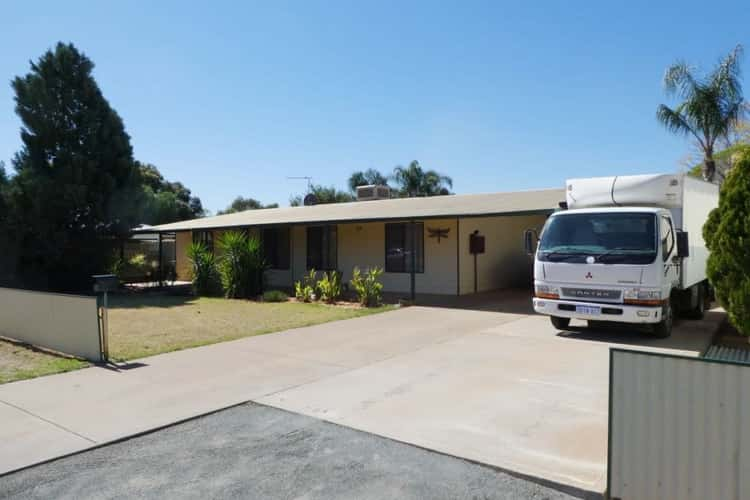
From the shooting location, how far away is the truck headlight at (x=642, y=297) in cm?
788

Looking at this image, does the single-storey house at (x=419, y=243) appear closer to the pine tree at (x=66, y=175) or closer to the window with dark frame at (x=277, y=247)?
the window with dark frame at (x=277, y=247)

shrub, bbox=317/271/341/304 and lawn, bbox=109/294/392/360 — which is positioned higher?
shrub, bbox=317/271/341/304

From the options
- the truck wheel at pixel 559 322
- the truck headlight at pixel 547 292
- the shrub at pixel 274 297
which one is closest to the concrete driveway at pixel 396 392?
the truck wheel at pixel 559 322

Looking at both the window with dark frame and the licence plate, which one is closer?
the licence plate

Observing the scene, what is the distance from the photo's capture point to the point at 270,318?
466 inches

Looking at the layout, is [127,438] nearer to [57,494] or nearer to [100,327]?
[57,494]

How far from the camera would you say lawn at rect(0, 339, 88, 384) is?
6.87 meters

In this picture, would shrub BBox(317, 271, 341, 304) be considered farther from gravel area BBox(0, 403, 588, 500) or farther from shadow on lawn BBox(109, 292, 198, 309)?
gravel area BBox(0, 403, 588, 500)

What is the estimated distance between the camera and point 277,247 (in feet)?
65.2

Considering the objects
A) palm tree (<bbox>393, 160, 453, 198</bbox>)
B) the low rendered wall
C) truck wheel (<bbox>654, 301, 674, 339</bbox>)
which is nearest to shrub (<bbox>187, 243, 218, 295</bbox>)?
the low rendered wall

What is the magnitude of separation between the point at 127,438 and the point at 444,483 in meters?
2.76

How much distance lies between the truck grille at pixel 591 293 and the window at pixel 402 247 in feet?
25.2

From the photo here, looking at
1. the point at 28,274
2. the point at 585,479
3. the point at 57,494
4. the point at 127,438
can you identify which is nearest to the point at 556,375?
the point at 585,479

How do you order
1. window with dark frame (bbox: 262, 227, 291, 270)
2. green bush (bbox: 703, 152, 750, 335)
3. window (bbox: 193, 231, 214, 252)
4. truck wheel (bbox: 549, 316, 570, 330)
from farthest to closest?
window (bbox: 193, 231, 214, 252) < window with dark frame (bbox: 262, 227, 291, 270) < truck wheel (bbox: 549, 316, 570, 330) < green bush (bbox: 703, 152, 750, 335)
